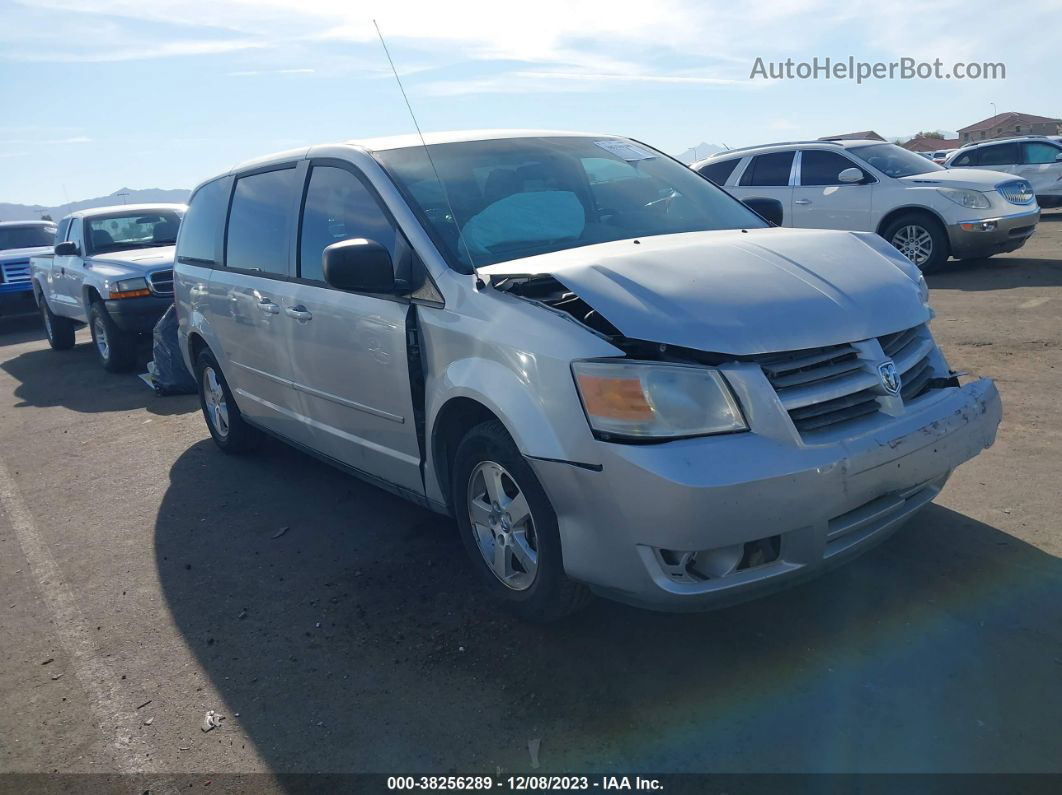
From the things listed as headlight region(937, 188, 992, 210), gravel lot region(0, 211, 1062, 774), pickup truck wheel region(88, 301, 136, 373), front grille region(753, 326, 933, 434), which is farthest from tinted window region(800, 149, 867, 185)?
front grille region(753, 326, 933, 434)

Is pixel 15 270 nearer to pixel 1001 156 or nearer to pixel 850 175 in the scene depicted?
pixel 850 175

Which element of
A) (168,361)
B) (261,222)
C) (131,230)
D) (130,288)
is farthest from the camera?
(131,230)

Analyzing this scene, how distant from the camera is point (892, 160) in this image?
11.7 meters

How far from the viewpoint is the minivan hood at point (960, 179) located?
1095 cm

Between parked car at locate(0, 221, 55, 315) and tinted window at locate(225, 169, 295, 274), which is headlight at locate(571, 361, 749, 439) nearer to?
tinted window at locate(225, 169, 295, 274)

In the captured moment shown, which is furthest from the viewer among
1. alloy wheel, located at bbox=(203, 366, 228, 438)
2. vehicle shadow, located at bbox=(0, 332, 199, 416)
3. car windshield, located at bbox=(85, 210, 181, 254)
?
car windshield, located at bbox=(85, 210, 181, 254)

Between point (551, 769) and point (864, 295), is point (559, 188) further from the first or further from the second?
point (551, 769)

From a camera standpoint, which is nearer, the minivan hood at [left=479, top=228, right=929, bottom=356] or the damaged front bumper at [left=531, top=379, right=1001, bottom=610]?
the damaged front bumper at [left=531, top=379, right=1001, bottom=610]

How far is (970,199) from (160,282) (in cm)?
931

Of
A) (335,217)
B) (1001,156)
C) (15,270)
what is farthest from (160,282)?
(1001,156)

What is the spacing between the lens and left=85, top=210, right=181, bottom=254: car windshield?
1084 cm

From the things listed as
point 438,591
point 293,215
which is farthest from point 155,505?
point 438,591

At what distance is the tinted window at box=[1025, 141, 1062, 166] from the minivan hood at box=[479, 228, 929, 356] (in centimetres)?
1727

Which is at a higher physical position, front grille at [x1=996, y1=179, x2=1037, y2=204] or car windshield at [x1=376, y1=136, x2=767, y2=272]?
car windshield at [x1=376, y1=136, x2=767, y2=272]
